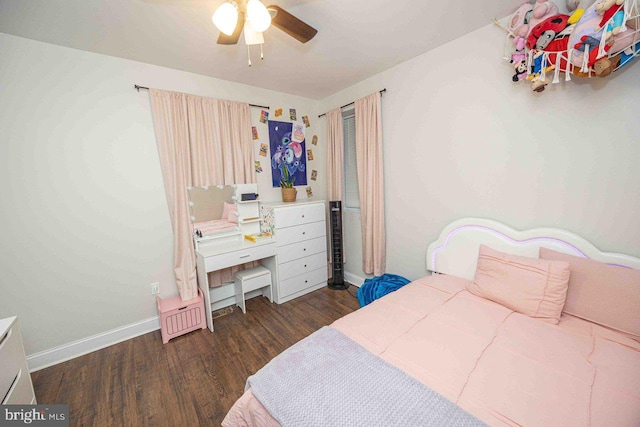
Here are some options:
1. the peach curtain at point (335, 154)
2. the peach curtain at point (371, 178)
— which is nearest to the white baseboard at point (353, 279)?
the peach curtain at point (371, 178)

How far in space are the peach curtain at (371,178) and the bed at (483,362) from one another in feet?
3.51

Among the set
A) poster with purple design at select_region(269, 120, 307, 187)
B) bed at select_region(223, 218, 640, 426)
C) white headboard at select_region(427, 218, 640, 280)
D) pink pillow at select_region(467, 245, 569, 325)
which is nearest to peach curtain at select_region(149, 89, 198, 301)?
poster with purple design at select_region(269, 120, 307, 187)

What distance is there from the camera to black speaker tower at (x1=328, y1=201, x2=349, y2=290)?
3105 millimetres

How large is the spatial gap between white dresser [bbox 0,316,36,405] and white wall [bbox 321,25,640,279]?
292cm

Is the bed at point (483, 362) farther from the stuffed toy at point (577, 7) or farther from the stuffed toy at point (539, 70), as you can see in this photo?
the stuffed toy at point (577, 7)

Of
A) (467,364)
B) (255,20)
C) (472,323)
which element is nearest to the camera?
(467,364)

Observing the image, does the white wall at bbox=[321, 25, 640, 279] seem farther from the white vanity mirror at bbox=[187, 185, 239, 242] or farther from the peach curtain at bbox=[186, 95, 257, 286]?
the white vanity mirror at bbox=[187, 185, 239, 242]

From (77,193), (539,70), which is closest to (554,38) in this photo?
(539,70)

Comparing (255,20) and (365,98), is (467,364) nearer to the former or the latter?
(255,20)

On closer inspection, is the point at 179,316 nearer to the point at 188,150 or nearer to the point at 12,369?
the point at 12,369

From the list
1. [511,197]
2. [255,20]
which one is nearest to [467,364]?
[511,197]

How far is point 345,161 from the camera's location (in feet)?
10.9

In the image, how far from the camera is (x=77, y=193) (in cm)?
206

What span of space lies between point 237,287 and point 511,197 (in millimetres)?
2773
